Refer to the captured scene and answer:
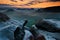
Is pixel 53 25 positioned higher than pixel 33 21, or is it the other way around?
pixel 53 25

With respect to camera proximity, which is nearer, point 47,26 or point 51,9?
point 47,26

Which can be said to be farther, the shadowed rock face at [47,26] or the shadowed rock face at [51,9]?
the shadowed rock face at [51,9]

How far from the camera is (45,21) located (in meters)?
1.14

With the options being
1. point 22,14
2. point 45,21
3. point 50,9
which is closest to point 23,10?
point 22,14

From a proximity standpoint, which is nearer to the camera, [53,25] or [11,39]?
[11,39]

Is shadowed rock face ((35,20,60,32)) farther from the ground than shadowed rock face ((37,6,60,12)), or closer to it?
farther from the ground

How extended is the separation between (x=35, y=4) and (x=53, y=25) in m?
0.69

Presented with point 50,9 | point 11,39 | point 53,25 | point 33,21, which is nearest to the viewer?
point 11,39

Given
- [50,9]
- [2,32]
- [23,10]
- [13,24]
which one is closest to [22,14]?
[23,10]

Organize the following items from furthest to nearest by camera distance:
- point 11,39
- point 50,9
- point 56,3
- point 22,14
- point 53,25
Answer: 1. point 56,3
2. point 50,9
3. point 22,14
4. point 53,25
5. point 11,39

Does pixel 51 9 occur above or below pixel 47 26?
below

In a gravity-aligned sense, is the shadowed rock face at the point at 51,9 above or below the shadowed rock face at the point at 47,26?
below

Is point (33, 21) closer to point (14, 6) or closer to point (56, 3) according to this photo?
point (14, 6)

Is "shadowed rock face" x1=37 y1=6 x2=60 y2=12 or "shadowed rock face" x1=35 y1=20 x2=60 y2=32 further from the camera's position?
"shadowed rock face" x1=37 y1=6 x2=60 y2=12
